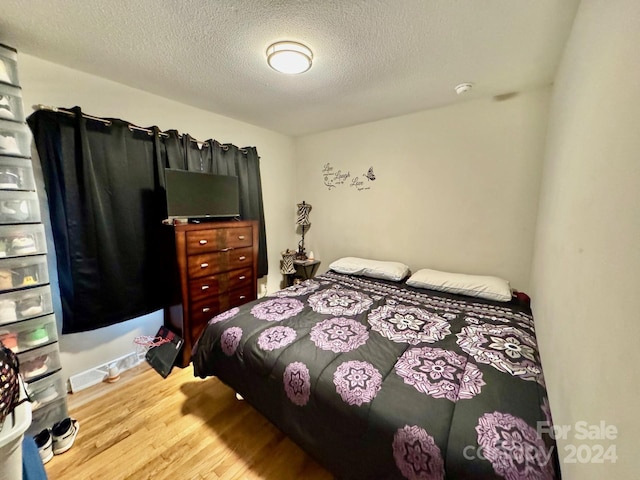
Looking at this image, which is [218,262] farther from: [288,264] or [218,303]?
[288,264]

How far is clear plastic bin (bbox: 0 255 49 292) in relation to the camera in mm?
1358

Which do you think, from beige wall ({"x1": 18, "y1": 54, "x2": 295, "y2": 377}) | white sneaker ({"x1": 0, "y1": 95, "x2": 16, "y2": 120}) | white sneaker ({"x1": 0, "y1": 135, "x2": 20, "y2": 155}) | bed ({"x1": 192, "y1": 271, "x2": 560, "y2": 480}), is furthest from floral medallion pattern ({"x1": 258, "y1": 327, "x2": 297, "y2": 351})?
white sneaker ({"x1": 0, "y1": 95, "x2": 16, "y2": 120})

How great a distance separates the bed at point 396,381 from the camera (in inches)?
34.1

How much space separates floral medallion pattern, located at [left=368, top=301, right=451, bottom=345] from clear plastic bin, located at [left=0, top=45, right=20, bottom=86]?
256 centimetres

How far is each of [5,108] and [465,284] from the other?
10.9ft

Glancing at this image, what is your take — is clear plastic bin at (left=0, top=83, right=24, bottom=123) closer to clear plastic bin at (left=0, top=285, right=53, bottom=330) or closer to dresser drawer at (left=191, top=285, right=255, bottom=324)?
clear plastic bin at (left=0, top=285, right=53, bottom=330)

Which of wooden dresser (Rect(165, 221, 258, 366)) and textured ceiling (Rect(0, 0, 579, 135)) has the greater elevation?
textured ceiling (Rect(0, 0, 579, 135))

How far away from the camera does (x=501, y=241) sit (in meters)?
2.27

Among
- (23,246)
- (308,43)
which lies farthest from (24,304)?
(308,43)

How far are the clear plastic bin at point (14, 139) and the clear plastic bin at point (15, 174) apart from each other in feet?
0.11

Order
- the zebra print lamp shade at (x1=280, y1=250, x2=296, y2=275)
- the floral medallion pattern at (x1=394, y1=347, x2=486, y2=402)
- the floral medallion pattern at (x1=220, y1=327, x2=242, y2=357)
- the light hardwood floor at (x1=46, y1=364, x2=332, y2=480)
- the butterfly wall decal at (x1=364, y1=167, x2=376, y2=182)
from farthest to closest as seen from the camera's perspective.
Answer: the zebra print lamp shade at (x1=280, y1=250, x2=296, y2=275) → the butterfly wall decal at (x1=364, y1=167, x2=376, y2=182) → the floral medallion pattern at (x1=220, y1=327, x2=242, y2=357) → the light hardwood floor at (x1=46, y1=364, x2=332, y2=480) → the floral medallion pattern at (x1=394, y1=347, x2=486, y2=402)

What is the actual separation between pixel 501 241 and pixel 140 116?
11.2 ft

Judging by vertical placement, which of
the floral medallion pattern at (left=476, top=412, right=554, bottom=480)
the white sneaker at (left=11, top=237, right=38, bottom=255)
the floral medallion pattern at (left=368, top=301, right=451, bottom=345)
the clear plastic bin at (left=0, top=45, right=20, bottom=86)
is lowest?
the floral medallion pattern at (left=476, top=412, right=554, bottom=480)

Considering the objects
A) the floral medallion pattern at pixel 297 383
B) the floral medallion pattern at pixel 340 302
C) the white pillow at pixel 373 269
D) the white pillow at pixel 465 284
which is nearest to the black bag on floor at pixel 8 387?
the floral medallion pattern at pixel 297 383
